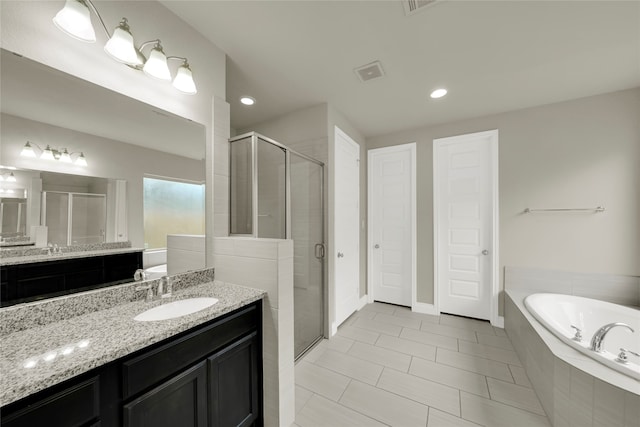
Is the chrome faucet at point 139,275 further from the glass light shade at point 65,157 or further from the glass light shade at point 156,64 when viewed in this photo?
the glass light shade at point 156,64

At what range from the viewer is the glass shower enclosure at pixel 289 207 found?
1.78 m

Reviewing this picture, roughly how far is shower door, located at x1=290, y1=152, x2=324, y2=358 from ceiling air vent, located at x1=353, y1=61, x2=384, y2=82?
0.91 meters

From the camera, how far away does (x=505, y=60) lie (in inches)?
71.6

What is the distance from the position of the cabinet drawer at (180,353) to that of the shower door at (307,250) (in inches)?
40.4

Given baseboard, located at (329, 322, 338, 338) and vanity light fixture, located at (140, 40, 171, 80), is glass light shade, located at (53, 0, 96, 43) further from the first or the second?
baseboard, located at (329, 322, 338, 338)

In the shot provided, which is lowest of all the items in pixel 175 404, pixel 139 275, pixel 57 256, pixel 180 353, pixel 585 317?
pixel 585 317

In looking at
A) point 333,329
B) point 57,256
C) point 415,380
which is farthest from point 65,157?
point 415,380

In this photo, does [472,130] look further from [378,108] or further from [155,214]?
[155,214]

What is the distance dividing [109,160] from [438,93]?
2.74m

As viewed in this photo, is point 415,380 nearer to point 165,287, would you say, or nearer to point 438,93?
point 165,287

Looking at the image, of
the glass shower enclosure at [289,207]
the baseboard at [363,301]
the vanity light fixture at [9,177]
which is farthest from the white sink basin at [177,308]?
the baseboard at [363,301]

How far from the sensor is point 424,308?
3088mm

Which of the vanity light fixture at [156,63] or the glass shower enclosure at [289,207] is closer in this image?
the vanity light fixture at [156,63]

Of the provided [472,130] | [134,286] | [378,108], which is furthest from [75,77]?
[472,130]
